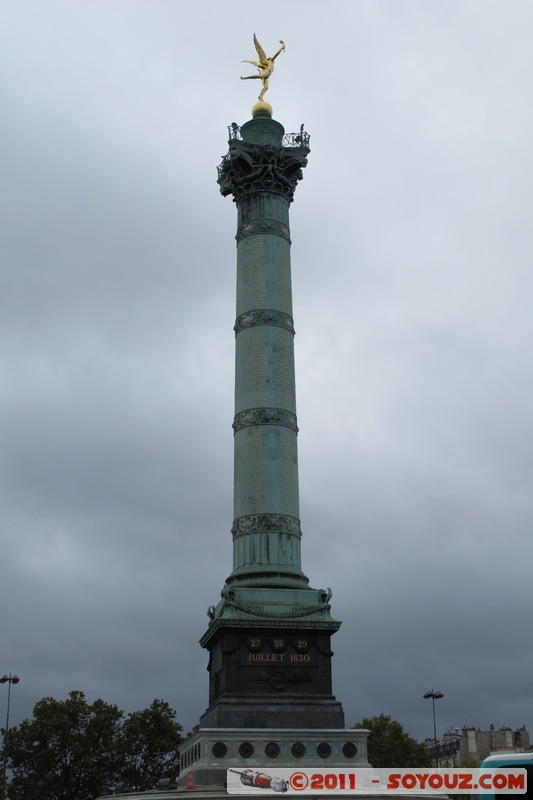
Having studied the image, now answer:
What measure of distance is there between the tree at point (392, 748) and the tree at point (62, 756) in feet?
55.6

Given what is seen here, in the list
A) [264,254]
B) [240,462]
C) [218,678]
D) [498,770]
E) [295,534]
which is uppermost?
[264,254]

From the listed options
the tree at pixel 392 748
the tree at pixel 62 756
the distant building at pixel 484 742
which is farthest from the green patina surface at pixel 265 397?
the distant building at pixel 484 742

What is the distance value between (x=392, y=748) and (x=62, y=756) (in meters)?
21.3

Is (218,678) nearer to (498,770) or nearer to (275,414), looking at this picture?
(275,414)

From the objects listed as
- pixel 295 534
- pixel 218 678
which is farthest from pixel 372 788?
pixel 295 534

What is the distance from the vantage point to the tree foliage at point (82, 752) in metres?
61.1

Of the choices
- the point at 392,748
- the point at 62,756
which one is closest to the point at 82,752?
the point at 62,756

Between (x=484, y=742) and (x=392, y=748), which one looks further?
(x=484, y=742)

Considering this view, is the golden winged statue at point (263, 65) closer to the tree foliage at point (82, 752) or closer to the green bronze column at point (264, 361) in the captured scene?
the green bronze column at point (264, 361)

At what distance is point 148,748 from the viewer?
63875 mm

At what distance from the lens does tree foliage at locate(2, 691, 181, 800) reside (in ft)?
200

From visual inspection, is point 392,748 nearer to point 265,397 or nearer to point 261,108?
point 265,397

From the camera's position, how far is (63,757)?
203 ft

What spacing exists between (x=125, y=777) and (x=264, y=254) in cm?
3465
